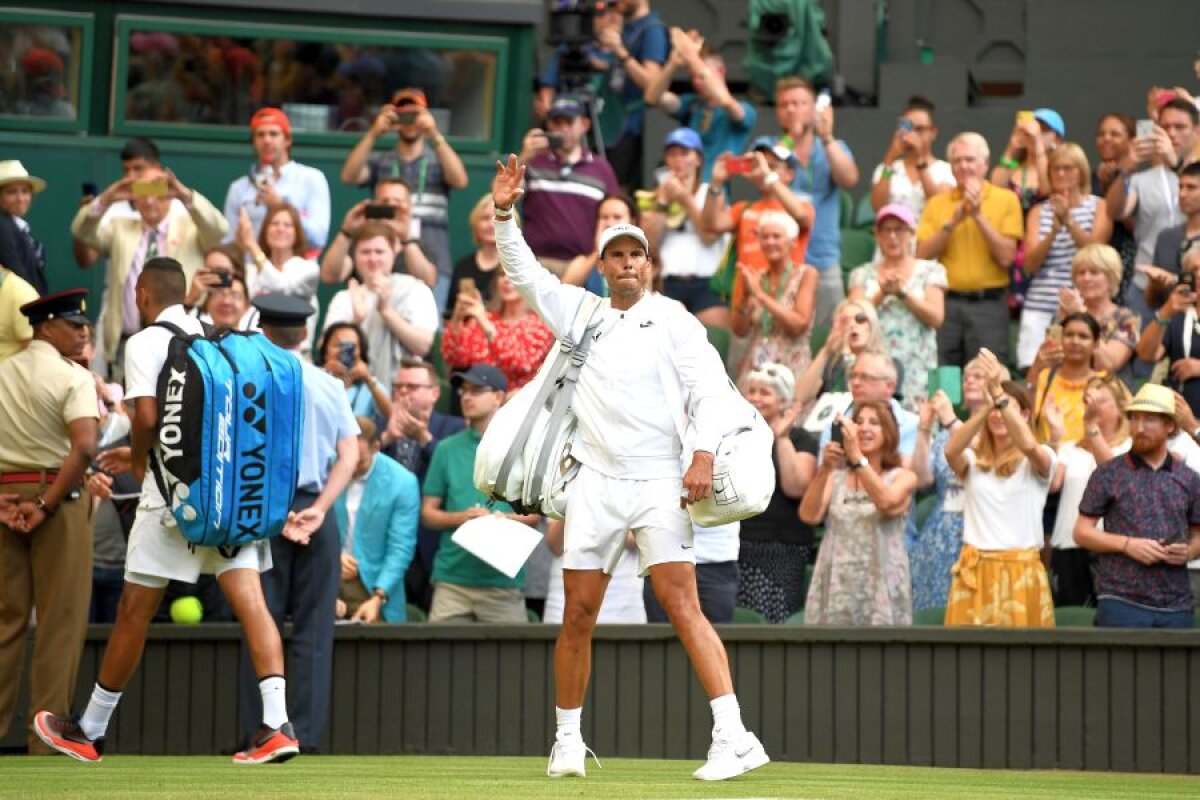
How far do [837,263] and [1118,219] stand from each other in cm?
186

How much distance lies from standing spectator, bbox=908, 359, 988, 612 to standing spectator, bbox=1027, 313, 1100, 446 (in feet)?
1.59

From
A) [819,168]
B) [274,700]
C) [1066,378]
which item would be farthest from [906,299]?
[274,700]

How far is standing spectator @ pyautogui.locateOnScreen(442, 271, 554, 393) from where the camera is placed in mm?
13984

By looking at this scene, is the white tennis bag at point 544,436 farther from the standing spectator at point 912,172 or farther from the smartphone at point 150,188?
the standing spectator at point 912,172

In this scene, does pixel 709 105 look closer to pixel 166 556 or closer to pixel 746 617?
pixel 746 617

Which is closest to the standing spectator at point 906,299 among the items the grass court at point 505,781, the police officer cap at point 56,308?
the grass court at point 505,781

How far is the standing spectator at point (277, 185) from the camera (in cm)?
1616

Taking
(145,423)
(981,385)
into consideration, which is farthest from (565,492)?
(981,385)

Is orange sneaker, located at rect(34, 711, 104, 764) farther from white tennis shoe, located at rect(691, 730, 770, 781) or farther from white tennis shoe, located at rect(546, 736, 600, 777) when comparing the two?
white tennis shoe, located at rect(691, 730, 770, 781)

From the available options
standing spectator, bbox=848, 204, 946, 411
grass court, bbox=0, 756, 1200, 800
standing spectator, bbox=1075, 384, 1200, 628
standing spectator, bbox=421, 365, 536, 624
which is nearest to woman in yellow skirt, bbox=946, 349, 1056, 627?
standing spectator, bbox=1075, 384, 1200, 628

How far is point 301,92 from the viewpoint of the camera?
60.4 feet

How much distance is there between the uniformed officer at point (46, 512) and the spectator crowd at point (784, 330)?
2.1 inches

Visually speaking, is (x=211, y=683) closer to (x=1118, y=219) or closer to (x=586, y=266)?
(x=586, y=266)

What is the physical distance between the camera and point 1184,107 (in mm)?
16328
